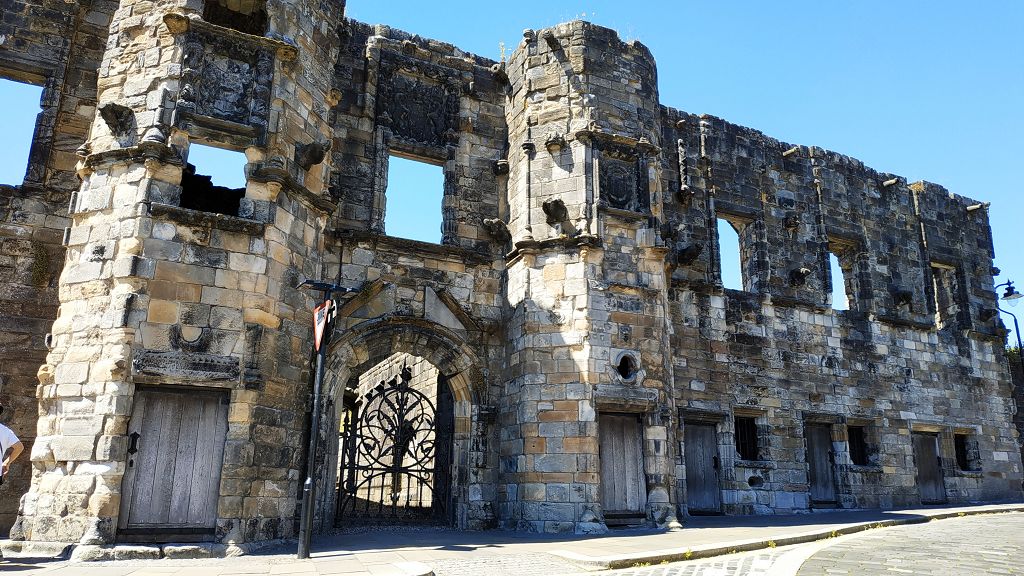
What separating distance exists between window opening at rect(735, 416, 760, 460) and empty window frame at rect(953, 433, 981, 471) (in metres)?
5.85

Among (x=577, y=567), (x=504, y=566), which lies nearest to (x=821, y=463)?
(x=577, y=567)

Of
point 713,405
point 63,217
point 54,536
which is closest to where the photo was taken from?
point 54,536

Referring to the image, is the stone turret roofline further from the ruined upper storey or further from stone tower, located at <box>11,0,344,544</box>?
stone tower, located at <box>11,0,344,544</box>

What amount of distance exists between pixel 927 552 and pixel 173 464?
27.6 feet

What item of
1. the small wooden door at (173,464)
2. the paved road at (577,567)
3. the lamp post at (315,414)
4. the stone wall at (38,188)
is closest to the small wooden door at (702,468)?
the paved road at (577,567)

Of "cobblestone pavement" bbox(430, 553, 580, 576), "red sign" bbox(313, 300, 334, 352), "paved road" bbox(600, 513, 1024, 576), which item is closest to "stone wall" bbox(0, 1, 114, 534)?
"red sign" bbox(313, 300, 334, 352)

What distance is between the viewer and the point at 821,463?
13.8 metres

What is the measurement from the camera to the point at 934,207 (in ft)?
56.5

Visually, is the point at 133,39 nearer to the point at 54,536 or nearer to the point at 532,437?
the point at 54,536

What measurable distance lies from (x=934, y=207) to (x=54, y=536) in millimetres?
18932

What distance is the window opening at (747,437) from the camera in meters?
13.1

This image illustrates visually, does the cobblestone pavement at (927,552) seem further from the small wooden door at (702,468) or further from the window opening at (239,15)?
the window opening at (239,15)

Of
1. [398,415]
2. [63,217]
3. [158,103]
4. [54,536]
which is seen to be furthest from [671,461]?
[63,217]

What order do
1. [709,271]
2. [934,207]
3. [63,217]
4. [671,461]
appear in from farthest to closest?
[934,207], [709,271], [671,461], [63,217]
